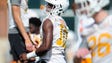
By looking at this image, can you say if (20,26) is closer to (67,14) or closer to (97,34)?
(67,14)

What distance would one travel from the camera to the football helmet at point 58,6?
5.46m

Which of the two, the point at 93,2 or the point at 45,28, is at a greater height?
the point at 93,2

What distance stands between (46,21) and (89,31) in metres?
1.29

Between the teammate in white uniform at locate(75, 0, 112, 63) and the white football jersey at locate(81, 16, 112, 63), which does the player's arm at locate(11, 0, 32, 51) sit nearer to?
the teammate in white uniform at locate(75, 0, 112, 63)

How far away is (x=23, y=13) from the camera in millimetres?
5855

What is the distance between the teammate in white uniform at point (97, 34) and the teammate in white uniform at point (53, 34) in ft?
3.63

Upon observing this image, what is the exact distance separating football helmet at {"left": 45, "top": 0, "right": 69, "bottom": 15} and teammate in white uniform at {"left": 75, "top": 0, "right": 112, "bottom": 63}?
1270 mm

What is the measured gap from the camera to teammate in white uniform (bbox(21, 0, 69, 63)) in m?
5.27

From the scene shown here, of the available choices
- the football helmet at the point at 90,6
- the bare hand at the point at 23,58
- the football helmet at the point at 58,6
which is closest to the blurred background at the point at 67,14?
the football helmet at the point at 58,6

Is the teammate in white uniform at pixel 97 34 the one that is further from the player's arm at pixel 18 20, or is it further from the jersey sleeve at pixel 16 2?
the jersey sleeve at pixel 16 2

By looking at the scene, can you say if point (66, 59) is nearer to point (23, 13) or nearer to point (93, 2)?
point (23, 13)

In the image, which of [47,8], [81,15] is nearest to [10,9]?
[47,8]

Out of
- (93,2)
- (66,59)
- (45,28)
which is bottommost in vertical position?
(66,59)

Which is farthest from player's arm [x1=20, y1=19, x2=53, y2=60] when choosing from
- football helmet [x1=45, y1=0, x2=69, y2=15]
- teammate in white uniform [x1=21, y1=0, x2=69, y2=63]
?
football helmet [x1=45, y1=0, x2=69, y2=15]
